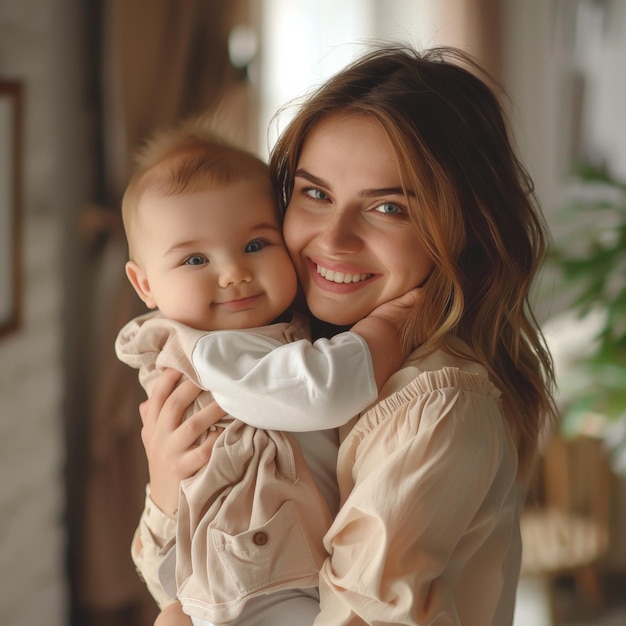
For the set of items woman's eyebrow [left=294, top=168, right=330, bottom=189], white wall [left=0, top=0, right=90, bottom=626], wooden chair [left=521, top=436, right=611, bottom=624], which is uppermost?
woman's eyebrow [left=294, top=168, right=330, bottom=189]

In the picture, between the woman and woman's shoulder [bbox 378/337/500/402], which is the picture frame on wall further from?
→ woman's shoulder [bbox 378/337/500/402]

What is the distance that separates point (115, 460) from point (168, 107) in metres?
1.24

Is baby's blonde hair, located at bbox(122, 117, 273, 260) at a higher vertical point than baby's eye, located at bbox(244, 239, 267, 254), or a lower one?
higher

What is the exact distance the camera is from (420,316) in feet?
3.89

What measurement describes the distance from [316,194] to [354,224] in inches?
3.6

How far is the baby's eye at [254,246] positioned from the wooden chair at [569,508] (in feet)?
9.49

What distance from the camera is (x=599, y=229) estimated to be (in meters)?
3.36

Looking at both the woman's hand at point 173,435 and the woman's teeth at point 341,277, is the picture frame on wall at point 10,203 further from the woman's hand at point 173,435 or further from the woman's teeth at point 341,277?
the woman's teeth at point 341,277

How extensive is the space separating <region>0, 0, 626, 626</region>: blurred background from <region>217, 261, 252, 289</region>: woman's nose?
3.48ft

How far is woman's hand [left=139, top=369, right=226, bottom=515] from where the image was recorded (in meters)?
1.19

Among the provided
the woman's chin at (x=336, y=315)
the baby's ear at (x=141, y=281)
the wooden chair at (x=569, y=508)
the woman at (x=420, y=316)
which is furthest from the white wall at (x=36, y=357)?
the wooden chair at (x=569, y=508)

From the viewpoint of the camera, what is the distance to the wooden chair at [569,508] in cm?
378

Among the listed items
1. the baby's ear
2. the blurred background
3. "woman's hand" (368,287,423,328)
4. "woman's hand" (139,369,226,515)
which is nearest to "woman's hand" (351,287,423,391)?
"woman's hand" (368,287,423,328)

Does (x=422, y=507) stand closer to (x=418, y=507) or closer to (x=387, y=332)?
(x=418, y=507)
